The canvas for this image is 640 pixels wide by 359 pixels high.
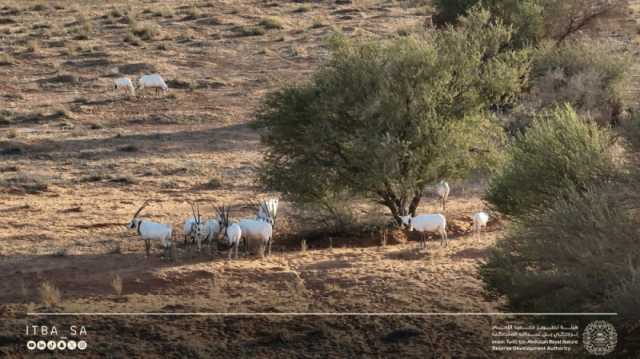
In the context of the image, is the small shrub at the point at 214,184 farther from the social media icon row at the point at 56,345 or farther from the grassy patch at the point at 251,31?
the grassy patch at the point at 251,31

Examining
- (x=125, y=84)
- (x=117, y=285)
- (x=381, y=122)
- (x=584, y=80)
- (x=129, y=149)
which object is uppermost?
(x=381, y=122)

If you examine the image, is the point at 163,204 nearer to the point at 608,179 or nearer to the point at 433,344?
the point at 433,344

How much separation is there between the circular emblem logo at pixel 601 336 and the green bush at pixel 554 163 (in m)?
2.15

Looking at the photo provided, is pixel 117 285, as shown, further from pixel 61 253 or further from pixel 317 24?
pixel 317 24

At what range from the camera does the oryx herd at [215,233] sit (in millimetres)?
14570

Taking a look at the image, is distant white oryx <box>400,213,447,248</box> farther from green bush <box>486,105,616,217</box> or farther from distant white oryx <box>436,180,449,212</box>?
distant white oryx <box>436,180,449,212</box>

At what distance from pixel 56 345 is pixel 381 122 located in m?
7.00

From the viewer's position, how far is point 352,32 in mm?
36906

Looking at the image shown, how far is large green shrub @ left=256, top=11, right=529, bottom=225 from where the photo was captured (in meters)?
16.6

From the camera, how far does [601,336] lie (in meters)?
9.85

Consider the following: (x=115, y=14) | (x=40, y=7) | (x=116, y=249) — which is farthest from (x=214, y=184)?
(x=40, y=7)

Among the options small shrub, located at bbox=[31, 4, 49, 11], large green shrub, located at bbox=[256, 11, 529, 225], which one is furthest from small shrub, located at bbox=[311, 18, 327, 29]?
large green shrub, located at bbox=[256, 11, 529, 225]

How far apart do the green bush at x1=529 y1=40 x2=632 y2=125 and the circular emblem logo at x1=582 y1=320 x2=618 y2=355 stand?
1498cm

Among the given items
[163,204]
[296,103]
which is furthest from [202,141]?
[296,103]
